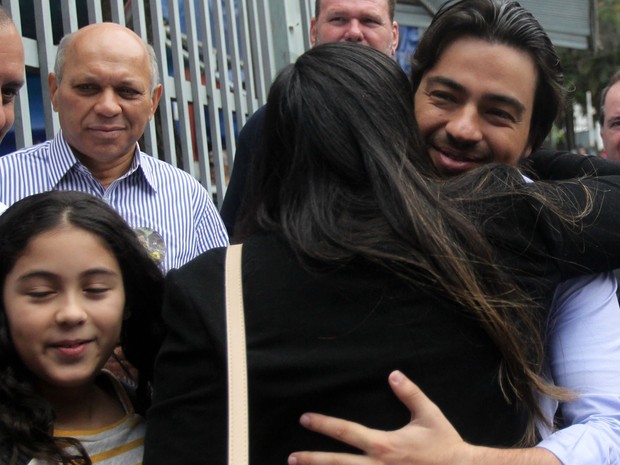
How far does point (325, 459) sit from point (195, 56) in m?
4.09

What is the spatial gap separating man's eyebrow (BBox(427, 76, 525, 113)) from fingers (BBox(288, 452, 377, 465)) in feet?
3.09

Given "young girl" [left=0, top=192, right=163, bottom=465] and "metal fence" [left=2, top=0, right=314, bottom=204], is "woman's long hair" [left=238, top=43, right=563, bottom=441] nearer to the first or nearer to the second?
"young girl" [left=0, top=192, right=163, bottom=465]

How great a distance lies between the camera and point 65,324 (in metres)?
1.73

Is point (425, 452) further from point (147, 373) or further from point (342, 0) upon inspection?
point (342, 0)

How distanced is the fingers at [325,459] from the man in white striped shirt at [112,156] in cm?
162

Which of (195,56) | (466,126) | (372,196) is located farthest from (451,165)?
(195,56)

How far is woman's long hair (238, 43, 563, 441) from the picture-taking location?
4.76 ft

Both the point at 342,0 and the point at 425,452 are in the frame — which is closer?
the point at 425,452

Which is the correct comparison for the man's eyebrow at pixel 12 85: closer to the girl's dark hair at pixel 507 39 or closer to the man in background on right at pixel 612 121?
the girl's dark hair at pixel 507 39

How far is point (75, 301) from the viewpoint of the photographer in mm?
1752

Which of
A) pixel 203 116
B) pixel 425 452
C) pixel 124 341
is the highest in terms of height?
pixel 203 116

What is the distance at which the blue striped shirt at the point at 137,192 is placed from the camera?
9.98 ft

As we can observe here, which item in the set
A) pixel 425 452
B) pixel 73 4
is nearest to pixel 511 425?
pixel 425 452

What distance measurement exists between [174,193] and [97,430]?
1.52 meters
